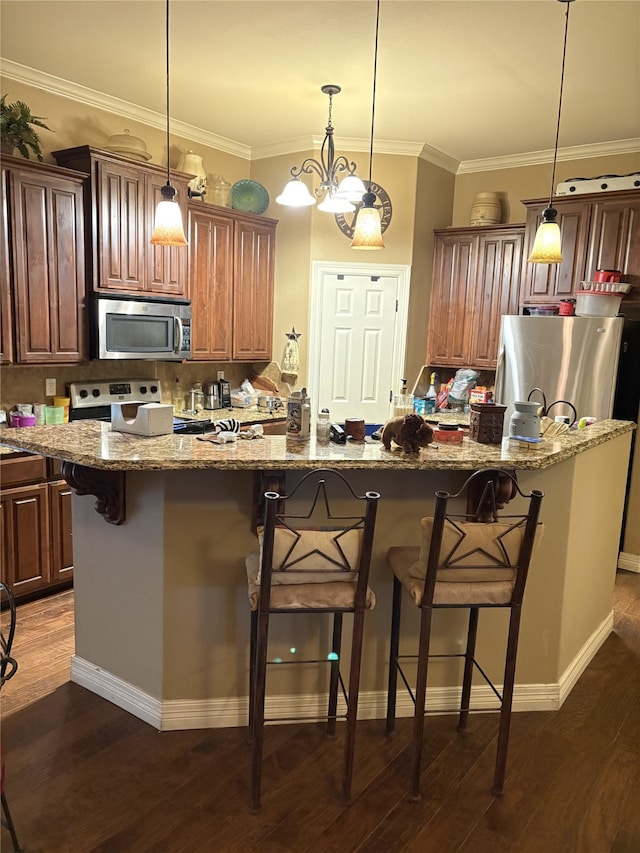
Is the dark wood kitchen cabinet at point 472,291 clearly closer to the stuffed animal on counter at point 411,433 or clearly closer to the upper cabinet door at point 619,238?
the upper cabinet door at point 619,238

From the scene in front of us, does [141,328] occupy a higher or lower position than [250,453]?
higher

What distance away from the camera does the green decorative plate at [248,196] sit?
4895mm

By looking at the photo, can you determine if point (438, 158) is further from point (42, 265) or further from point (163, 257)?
point (42, 265)

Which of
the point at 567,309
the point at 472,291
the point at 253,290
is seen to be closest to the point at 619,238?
the point at 567,309

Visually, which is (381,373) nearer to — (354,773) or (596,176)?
(596,176)

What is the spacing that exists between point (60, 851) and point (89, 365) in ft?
9.69

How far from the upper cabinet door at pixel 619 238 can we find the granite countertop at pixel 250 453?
2.18m

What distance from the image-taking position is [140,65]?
3.54 m

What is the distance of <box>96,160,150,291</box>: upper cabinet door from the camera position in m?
3.79

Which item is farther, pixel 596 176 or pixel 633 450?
pixel 596 176

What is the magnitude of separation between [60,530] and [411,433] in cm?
235

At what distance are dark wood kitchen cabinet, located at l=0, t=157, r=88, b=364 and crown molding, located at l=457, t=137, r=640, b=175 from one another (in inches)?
124

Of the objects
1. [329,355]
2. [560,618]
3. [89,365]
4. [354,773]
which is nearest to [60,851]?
[354,773]

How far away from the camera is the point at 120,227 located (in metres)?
3.89
